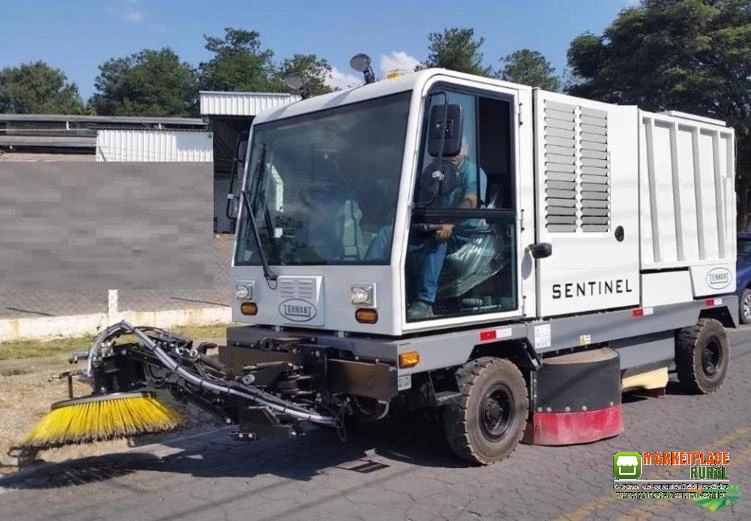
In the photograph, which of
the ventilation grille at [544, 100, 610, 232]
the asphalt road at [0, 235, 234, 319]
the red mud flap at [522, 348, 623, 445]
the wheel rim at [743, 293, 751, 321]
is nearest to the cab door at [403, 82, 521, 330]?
the ventilation grille at [544, 100, 610, 232]

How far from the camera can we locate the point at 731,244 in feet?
27.4

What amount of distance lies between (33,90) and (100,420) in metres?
89.9

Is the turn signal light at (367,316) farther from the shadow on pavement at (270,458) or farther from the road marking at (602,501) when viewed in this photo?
the road marking at (602,501)

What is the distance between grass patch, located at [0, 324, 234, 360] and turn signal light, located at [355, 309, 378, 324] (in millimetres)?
5237

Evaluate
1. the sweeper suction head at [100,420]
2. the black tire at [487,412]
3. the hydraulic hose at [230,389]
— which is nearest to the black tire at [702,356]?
the black tire at [487,412]

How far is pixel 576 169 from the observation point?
6156mm

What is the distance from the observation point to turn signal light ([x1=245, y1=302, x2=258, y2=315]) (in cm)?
582

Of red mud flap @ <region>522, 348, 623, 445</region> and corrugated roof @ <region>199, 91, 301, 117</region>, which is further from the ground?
corrugated roof @ <region>199, 91, 301, 117</region>

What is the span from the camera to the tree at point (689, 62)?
70.7ft

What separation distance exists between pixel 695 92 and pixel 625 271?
689 inches

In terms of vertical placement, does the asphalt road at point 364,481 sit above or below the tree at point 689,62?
below

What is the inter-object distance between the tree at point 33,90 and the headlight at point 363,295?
83.6m

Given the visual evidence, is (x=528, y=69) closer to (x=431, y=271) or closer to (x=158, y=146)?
(x=158, y=146)

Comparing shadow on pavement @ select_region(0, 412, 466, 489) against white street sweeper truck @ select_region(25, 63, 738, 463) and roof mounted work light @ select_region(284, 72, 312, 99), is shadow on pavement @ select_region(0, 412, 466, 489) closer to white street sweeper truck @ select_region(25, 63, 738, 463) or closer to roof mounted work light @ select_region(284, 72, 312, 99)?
white street sweeper truck @ select_region(25, 63, 738, 463)
